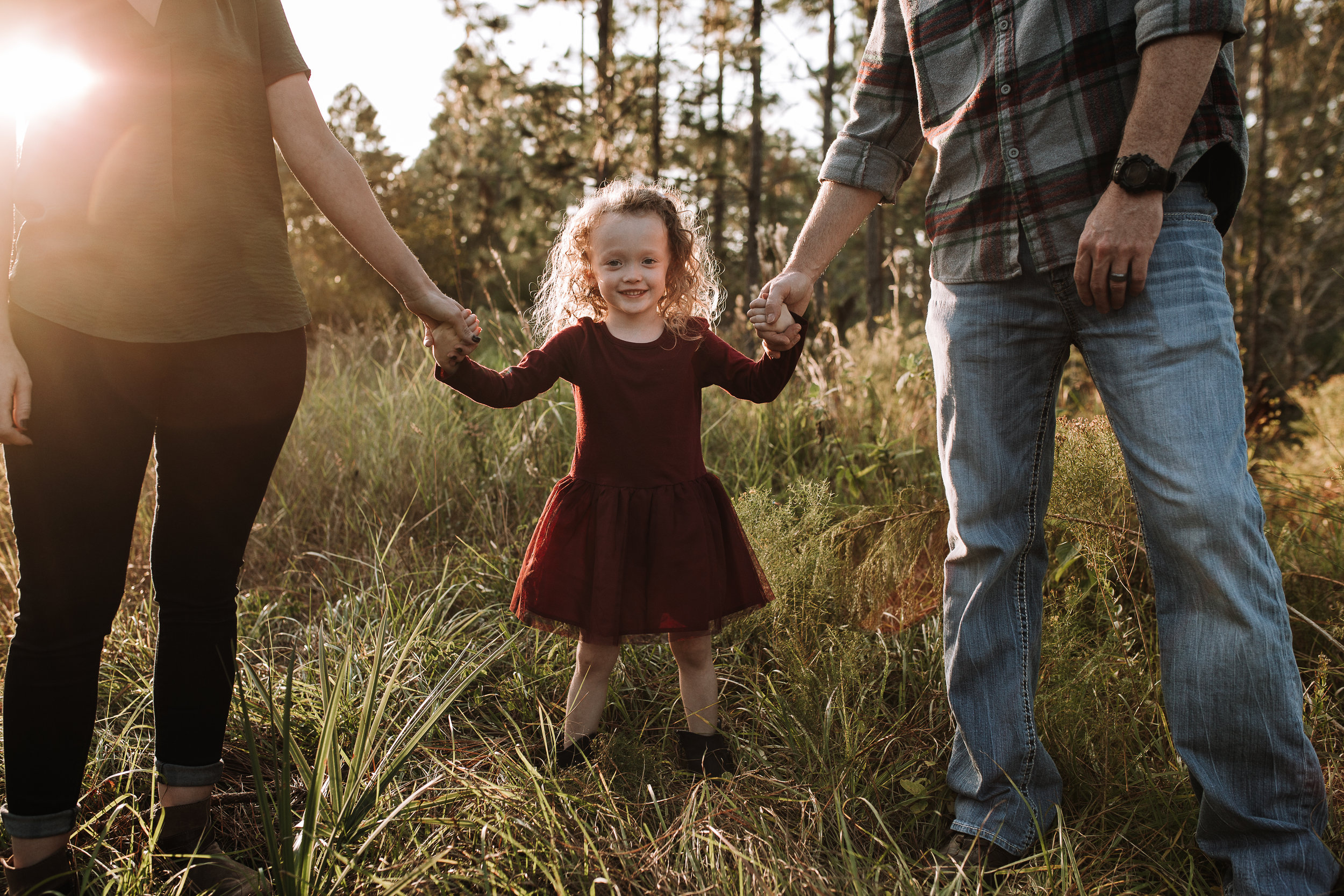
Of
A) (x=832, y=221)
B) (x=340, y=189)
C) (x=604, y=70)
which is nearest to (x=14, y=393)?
(x=340, y=189)

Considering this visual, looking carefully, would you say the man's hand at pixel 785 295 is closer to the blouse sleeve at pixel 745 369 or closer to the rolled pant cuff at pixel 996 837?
the blouse sleeve at pixel 745 369

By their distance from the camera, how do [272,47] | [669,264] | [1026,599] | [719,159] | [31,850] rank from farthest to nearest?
[719,159], [669,264], [1026,599], [272,47], [31,850]

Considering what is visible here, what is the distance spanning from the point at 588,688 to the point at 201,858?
2.78ft

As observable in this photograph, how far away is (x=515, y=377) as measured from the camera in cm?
190

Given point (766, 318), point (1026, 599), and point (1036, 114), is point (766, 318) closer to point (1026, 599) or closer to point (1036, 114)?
point (1036, 114)

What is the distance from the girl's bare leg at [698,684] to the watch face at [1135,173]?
1307 millimetres

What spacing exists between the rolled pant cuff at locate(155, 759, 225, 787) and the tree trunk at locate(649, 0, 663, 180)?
10.4 meters

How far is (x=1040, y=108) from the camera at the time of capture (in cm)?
147

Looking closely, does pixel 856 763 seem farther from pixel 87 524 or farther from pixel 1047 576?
pixel 87 524

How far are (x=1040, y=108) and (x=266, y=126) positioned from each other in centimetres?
147

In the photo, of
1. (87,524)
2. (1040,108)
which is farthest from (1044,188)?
(87,524)

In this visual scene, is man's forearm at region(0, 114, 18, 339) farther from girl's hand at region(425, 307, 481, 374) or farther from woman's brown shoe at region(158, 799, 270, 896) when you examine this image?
woman's brown shoe at region(158, 799, 270, 896)

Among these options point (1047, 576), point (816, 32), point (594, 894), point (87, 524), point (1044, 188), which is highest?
point (816, 32)

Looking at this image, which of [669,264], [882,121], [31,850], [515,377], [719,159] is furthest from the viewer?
[719,159]
